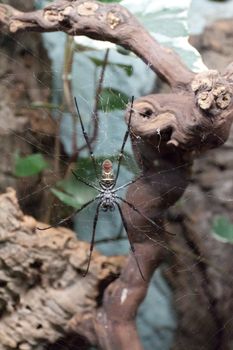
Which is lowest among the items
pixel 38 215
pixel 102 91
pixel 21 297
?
pixel 21 297

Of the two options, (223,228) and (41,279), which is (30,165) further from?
(223,228)

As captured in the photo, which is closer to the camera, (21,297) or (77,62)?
(21,297)

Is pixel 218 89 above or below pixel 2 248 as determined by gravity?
above

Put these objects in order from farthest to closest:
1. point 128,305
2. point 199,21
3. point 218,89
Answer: point 199,21 → point 128,305 → point 218,89

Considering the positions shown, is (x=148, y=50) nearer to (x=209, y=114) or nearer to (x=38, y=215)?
(x=209, y=114)

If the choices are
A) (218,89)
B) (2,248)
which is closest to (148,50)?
(218,89)

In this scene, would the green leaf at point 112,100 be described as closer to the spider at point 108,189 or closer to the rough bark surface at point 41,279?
the spider at point 108,189

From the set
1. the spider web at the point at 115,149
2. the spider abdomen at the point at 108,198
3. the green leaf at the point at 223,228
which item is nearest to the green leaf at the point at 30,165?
the spider web at the point at 115,149

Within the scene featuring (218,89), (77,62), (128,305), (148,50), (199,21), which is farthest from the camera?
(199,21)
